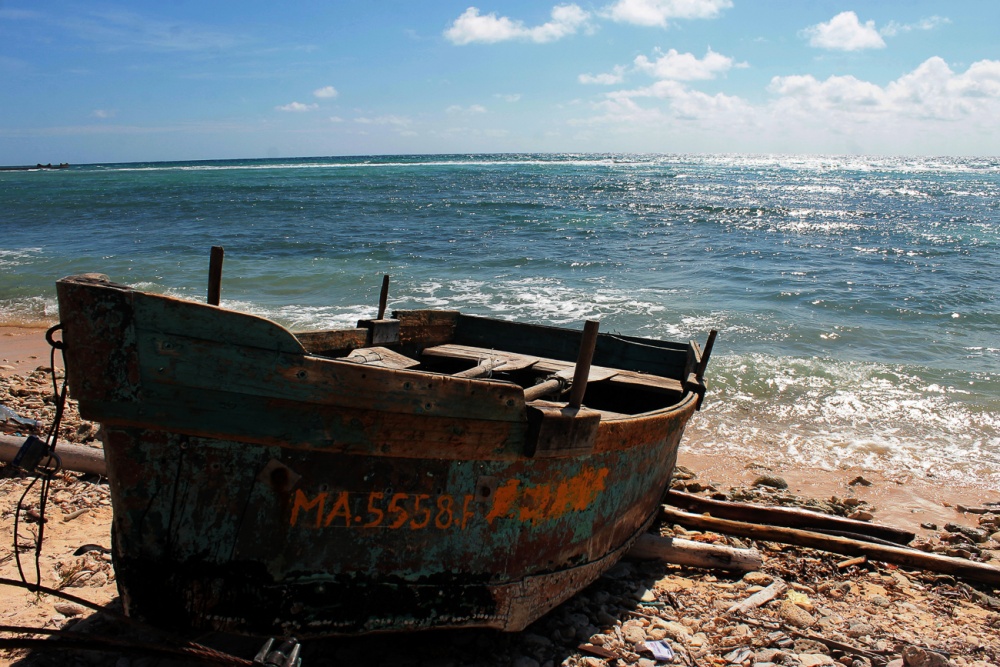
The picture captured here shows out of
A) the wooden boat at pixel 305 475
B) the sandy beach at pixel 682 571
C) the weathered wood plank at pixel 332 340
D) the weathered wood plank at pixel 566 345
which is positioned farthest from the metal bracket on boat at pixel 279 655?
the weathered wood plank at pixel 566 345

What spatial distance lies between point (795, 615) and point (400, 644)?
2.74 m

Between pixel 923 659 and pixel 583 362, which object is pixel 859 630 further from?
pixel 583 362

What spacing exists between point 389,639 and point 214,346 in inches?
83.5

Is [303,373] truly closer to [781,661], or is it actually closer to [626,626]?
[626,626]

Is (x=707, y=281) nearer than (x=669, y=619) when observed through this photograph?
No

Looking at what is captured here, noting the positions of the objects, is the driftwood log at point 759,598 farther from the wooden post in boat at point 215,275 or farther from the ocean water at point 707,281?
the wooden post in boat at point 215,275

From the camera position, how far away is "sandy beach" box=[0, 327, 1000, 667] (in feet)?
13.3

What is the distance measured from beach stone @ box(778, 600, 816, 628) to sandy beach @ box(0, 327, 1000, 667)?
0.21 metres

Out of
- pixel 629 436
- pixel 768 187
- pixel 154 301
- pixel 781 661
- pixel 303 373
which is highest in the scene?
pixel 768 187

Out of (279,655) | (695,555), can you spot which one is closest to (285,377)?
(279,655)

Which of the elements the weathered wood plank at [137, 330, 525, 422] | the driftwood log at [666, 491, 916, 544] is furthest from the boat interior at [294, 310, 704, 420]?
the weathered wood plank at [137, 330, 525, 422]

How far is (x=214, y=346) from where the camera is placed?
3.13 m

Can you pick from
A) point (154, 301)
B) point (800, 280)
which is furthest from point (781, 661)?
point (800, 280)

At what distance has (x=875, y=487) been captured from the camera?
7719 mm
